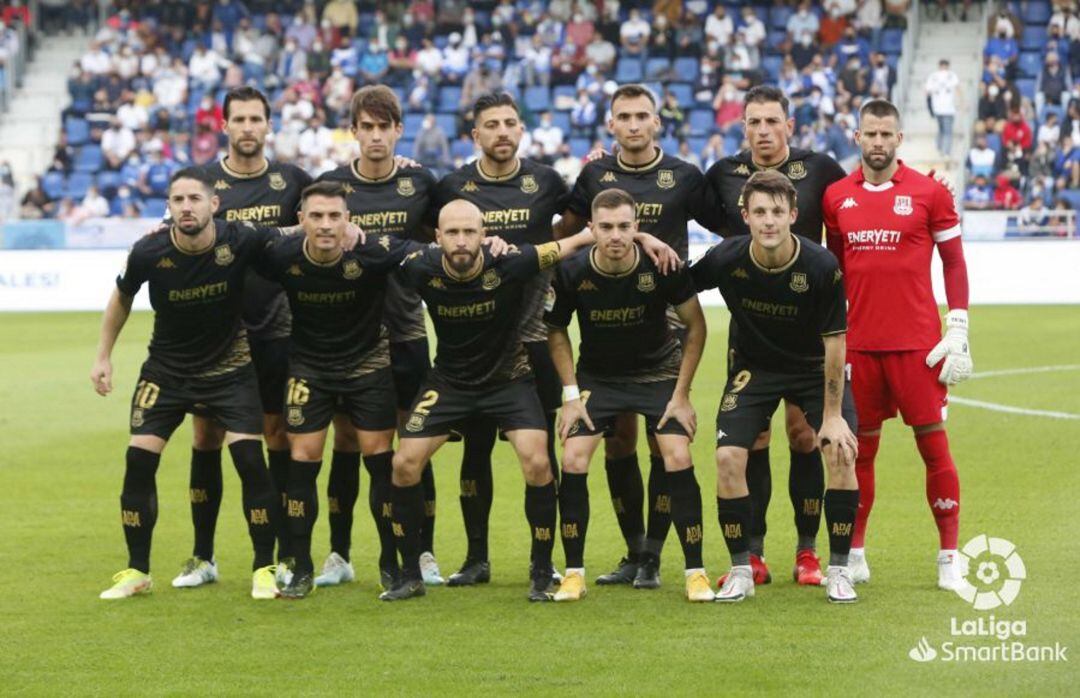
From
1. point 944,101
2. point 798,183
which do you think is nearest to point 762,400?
point 798,183

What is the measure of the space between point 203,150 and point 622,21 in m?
8.62

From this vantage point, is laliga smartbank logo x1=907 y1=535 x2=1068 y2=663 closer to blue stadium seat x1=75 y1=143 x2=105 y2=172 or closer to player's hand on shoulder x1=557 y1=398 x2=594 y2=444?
player's hand on shoulder x1=557 y1=398 x2=594 y2=444

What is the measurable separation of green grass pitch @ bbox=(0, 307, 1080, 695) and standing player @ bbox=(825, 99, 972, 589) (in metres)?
0.64

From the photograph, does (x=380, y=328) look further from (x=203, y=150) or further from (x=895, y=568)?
(x=203, y=150)

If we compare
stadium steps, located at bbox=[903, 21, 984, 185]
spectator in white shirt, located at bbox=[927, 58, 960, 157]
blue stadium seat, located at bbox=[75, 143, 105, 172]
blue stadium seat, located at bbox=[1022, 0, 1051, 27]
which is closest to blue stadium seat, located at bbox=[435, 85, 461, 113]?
blue stadium seat, located at bbox=[75, 143, 105, 172]

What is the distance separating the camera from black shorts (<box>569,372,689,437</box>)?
335 inches

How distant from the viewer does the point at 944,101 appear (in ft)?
98.6

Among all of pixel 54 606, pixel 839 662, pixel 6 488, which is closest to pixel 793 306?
pixel 839 662

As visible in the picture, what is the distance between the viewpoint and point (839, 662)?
6887mm

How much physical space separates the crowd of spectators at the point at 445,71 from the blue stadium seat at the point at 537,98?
0.13 feet

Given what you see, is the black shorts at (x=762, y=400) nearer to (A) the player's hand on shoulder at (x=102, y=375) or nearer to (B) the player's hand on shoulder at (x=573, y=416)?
(B) the player's hand on shoulder at (x=573, y=416)

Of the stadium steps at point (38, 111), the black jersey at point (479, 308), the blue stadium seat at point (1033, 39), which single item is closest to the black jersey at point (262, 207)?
the black jersey at point (479, 308)

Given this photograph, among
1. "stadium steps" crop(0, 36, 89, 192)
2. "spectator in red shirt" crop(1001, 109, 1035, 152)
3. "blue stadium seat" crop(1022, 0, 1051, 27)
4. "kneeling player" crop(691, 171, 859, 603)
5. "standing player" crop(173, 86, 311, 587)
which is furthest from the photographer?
"stadium steps" crop(0, 36, 89, 192)

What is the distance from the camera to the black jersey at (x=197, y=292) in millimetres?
8602
